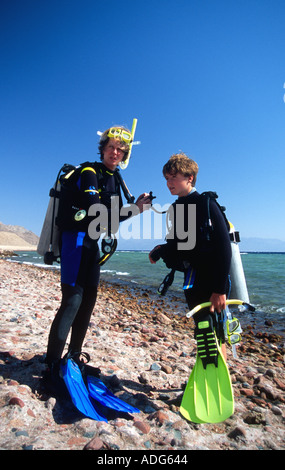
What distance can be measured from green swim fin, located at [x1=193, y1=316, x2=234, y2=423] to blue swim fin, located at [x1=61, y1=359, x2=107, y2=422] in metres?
0.93

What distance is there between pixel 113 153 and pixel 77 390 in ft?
8.60

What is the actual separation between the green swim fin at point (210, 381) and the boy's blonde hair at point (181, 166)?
5.40 ft

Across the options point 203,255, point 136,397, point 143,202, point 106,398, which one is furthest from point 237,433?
point 143,202

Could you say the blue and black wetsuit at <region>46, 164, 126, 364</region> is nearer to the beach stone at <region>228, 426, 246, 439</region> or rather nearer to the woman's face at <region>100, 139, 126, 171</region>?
the woman's face at <region>100, 139, 126, 171</region>

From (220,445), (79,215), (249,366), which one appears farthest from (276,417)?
(79,215)

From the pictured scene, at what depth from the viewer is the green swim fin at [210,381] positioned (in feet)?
7.85

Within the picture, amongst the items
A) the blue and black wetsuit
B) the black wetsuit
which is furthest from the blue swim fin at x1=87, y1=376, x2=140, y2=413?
the black wetsuit

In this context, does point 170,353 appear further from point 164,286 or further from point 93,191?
point 93,191

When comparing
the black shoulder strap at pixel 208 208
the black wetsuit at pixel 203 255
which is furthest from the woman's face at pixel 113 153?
the black shoulder strap at pixel 208 208

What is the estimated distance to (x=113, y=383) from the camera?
312 centimetres

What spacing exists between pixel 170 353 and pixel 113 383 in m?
1.73

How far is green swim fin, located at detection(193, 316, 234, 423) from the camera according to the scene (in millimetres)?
2393

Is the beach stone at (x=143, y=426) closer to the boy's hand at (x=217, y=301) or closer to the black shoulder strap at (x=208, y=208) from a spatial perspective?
the boy's hand at (x=217, y=301)

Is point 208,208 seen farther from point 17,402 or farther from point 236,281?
point 17,402
